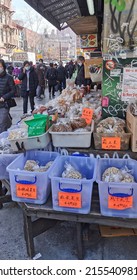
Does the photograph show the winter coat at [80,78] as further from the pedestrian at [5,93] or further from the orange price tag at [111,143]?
the orange price tag at [111,143]

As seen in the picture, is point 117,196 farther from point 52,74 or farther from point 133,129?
point 52,74

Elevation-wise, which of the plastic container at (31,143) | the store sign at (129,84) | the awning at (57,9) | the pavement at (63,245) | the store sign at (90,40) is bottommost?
the pavement at (63,245)

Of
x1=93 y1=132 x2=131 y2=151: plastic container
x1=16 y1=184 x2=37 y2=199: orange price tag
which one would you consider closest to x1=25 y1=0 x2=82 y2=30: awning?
x1=93 y1=132 x2=131 y2=151: plastic container

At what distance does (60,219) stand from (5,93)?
10.7 ft

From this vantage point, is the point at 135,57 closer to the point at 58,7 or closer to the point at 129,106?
the point at 129,106

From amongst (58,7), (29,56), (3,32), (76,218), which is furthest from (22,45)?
(76,218)

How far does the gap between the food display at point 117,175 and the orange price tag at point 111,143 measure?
0.82 ft

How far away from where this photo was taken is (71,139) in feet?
8.62

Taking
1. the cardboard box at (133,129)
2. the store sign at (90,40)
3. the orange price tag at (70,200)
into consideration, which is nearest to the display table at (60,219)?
the orange price tag at (70,200)

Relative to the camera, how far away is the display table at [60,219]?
7.34 ft

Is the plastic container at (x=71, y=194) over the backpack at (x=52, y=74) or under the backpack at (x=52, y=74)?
under

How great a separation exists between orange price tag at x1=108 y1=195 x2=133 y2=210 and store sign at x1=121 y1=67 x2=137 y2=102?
1.20 metres

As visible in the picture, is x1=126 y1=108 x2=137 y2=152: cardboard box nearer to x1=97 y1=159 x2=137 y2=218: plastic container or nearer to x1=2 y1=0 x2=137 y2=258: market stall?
x1=2 y1=0 x2=137 y2=258: market stall

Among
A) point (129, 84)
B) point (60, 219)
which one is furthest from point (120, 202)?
point (129, 84)
